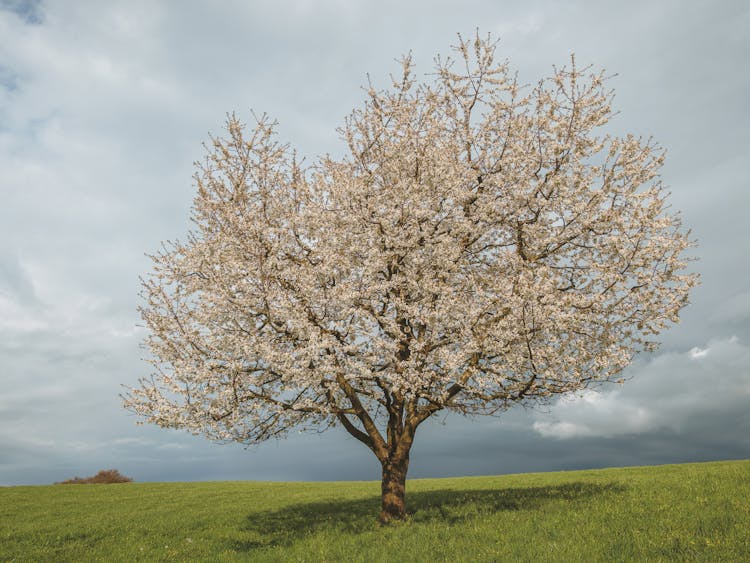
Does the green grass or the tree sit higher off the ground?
the tree

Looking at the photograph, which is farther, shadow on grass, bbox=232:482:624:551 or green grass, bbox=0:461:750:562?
shadow on grass, bbox=232:482:624:551

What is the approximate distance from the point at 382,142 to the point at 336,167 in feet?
8.37

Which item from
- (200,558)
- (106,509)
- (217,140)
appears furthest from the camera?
(106,509)

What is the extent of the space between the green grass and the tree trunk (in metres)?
0.63

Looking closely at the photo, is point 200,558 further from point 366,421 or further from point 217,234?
→ point 217,234

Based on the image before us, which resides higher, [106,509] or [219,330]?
[219,330]

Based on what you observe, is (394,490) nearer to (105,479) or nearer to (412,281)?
(412,281)

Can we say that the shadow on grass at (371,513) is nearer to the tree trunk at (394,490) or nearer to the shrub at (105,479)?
the tree trunk at (394,490)

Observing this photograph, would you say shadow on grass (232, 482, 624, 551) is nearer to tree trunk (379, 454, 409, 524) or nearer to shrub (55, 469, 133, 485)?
tree trunk (379, 454, 409, 524)

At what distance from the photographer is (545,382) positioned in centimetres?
1762

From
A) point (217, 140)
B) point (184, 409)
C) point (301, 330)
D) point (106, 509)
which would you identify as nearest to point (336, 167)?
point (217, 140)

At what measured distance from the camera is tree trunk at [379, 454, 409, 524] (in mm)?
19031

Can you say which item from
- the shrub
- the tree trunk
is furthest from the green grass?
the shrub

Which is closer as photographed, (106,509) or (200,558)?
(200,558)
